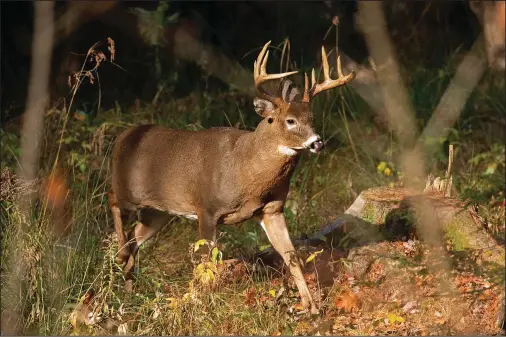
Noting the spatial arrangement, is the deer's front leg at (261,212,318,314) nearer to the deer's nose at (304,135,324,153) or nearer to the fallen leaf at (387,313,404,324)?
the deer's nose at (304,135,324,153)

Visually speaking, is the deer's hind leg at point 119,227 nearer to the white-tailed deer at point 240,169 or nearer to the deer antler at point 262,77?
the white-tailed deer at point 240,169

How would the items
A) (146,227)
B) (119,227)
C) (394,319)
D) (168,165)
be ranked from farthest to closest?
(146,227), (119,227), (168,165), (394,319)

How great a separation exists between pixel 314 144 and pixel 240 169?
52 cm

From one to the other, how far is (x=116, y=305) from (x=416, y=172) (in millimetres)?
3110

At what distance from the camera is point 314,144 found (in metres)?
6.02

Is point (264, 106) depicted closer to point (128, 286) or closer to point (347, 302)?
point (347, 302)

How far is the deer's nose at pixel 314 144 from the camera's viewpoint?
6004 mm

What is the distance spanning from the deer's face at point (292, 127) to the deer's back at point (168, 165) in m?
0.33

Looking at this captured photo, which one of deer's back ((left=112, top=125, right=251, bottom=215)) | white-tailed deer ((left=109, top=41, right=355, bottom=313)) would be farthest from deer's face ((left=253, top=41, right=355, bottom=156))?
deer's back ((left=112, top=125, right=251, bottom=215))

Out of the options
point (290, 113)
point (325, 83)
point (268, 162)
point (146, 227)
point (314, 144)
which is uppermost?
point (325, 83)

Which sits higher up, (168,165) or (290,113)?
(290,113)

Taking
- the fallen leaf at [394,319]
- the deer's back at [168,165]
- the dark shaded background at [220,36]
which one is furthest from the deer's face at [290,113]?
the dark shaded background at [220,36]

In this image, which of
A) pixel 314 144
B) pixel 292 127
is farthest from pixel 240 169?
pixel 314 144

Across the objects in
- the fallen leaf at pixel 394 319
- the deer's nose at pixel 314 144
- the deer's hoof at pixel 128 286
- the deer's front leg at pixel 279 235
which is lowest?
the fallen leaf at pixel 394 319
